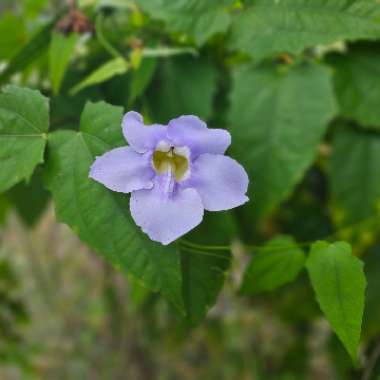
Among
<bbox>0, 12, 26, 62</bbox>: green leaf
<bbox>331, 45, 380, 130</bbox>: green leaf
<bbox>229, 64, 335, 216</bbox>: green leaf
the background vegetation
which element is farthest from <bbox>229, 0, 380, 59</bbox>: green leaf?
<bbox>0, 12, 26, 62</bbox>: green leaf

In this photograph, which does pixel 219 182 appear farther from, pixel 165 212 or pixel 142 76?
pixel 142 76

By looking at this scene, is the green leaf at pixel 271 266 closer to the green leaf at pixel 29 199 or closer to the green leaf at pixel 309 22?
the green leaf at pixel 309 22

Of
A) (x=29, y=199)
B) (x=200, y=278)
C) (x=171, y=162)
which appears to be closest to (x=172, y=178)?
(x=171, y=162)

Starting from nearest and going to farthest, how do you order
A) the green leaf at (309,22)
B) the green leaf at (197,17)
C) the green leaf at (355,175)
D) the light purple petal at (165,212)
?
the light purple petal at (165,212) < the green leaf at (309,22) < the green leaf at (197,17) < the green leaf at (355,175)

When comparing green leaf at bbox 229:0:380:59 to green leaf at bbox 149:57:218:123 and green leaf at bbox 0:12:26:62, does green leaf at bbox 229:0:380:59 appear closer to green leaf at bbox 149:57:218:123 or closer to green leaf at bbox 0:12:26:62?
green leaf at bbox 149:57:218:123

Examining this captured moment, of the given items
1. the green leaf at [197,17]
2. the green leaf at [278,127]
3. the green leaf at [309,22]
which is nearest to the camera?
the green leaf at [309,22]

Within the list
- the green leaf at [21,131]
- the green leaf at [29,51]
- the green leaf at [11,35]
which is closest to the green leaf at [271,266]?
the green leaf at [21,131]
